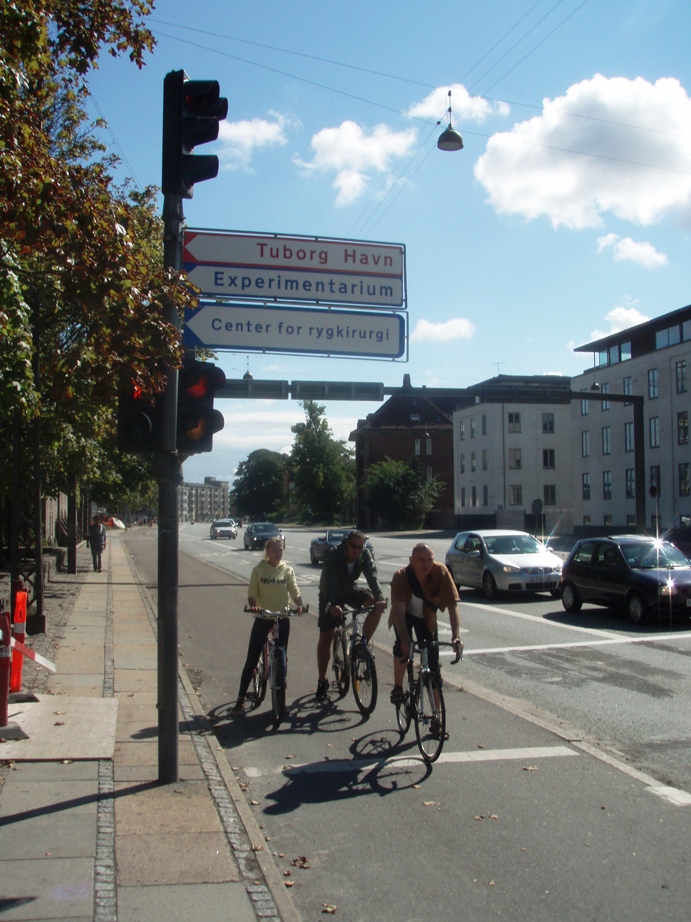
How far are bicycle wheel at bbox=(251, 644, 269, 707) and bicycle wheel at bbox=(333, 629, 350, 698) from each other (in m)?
0.80

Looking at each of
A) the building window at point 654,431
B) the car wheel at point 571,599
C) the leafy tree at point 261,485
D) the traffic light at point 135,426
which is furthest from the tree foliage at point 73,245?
the leafy tree at point 261,485

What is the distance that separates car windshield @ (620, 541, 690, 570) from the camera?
15.5 m

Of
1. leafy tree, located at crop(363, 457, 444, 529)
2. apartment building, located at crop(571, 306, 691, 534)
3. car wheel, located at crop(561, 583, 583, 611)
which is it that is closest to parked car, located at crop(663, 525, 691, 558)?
car wheel, located at crop(561, 583, 583, 611)

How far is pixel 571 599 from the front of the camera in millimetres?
17109

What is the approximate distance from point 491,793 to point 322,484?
110941mm

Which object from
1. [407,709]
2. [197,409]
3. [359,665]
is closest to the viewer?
[197,409]

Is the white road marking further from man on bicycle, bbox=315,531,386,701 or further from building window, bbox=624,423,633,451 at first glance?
building window, bbox=624,423,633,451

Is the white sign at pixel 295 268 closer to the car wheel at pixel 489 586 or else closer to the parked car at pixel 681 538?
the car wheel at pixel 489 586

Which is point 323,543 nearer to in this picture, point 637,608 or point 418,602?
point 637,608

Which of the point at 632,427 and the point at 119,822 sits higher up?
the point at 632,427

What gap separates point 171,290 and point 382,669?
686 centimetres

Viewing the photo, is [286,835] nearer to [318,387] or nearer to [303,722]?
[303,722]

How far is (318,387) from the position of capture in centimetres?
2667

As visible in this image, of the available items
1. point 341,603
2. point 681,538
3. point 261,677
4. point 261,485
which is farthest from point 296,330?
point 261,485
